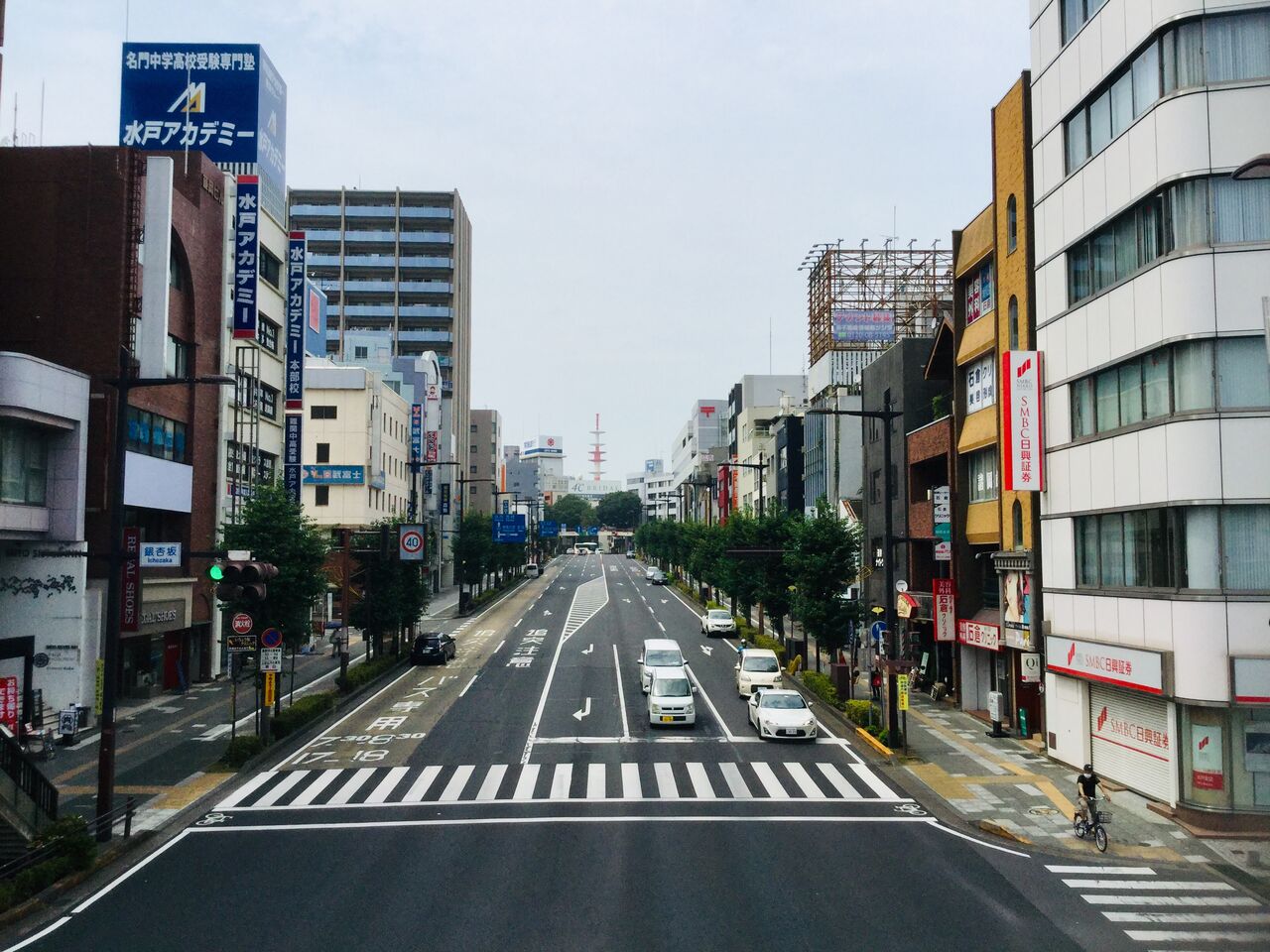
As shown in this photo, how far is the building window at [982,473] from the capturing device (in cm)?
3618

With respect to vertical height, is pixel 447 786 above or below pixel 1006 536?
below

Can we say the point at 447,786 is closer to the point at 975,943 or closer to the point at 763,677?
the point at 975,943

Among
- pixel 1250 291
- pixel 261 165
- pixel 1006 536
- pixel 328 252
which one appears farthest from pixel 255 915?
pixel 328 252

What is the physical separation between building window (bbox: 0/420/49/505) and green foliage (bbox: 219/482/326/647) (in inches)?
247

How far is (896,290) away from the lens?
243 ft

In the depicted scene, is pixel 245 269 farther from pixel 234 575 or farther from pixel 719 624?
pixel 719 624

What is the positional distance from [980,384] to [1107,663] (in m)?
14.8

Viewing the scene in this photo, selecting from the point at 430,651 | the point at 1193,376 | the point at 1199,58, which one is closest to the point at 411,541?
the point at 430,651

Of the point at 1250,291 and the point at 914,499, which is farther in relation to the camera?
the point at 914,499

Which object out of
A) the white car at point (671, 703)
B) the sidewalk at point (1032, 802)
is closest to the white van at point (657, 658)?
the white car at point (671, 703)

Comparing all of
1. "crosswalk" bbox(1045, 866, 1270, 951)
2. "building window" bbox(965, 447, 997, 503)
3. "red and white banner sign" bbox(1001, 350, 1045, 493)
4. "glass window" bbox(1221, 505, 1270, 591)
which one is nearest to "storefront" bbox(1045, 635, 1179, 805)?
"glass window" bbox(1221, 505, 1270, 591)

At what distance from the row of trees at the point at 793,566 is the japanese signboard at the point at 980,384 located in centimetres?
796

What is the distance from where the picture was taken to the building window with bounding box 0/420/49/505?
30.9 m

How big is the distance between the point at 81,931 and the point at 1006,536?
94.3 feet
